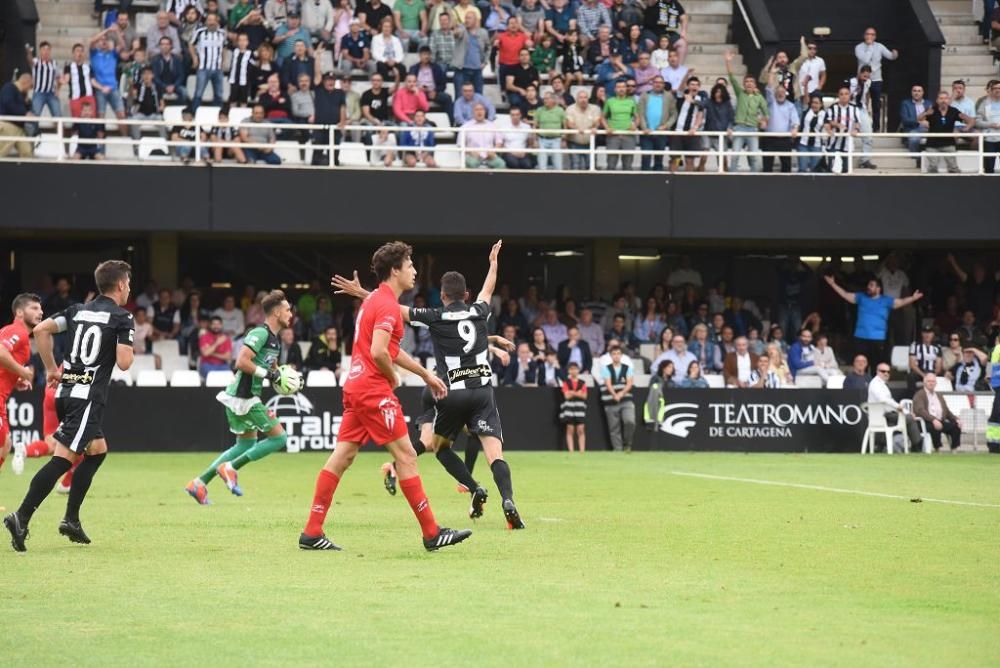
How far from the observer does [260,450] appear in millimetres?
16031

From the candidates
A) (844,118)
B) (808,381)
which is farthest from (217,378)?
(844,118)

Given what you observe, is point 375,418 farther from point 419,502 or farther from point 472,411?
point 472,411

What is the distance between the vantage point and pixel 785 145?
30.2 m

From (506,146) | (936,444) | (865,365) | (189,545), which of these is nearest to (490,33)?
(506,146)

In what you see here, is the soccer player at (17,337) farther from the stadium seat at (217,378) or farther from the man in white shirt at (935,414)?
the man in white shirt at (935,414)

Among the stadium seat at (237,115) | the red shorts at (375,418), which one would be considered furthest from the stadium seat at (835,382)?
the red shorts at (375,418)

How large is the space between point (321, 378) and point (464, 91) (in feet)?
19.2

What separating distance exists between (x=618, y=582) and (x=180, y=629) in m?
2.84

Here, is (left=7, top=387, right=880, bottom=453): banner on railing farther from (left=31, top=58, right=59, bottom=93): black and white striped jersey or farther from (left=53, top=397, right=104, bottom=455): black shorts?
(left=53, top=397, right=104, bottom=455): black shorts

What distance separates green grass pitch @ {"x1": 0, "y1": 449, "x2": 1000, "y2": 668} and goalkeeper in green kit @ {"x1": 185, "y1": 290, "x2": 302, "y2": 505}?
0.38 metres

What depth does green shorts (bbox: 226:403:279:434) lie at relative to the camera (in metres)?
16.0

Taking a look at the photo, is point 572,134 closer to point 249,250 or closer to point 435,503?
point 249,250

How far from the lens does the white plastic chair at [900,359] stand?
31281mm

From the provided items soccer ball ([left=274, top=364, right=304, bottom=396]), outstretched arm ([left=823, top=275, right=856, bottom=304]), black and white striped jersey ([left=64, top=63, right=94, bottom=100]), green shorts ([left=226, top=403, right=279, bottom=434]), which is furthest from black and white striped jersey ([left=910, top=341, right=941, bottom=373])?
green shorts ([left=226, top=403, right=279, bottom=434])
